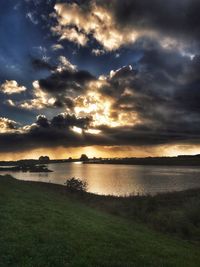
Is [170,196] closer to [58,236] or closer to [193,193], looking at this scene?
[193,193]

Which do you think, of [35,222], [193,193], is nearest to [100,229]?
[35,222]

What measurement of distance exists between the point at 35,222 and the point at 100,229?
4969 mm

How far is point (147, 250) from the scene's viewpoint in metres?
18.5

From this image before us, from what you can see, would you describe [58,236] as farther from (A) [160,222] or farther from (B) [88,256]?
(A) [160,222]

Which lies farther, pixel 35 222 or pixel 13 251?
pixel 35 222

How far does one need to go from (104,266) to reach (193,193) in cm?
5526

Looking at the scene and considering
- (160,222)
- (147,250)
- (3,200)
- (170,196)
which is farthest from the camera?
(170,196)

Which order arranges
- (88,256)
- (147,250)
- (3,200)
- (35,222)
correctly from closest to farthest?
(88,256)
(147,250)
(35,222)
(3,200)

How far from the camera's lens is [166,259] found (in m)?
17.2

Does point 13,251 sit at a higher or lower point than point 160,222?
higher

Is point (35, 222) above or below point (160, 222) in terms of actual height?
above

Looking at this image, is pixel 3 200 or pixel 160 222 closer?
pixel 3 200

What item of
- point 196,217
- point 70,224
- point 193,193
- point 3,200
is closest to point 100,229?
point 70,224

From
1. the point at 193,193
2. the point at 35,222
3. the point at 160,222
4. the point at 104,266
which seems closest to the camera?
the point at 104,266
